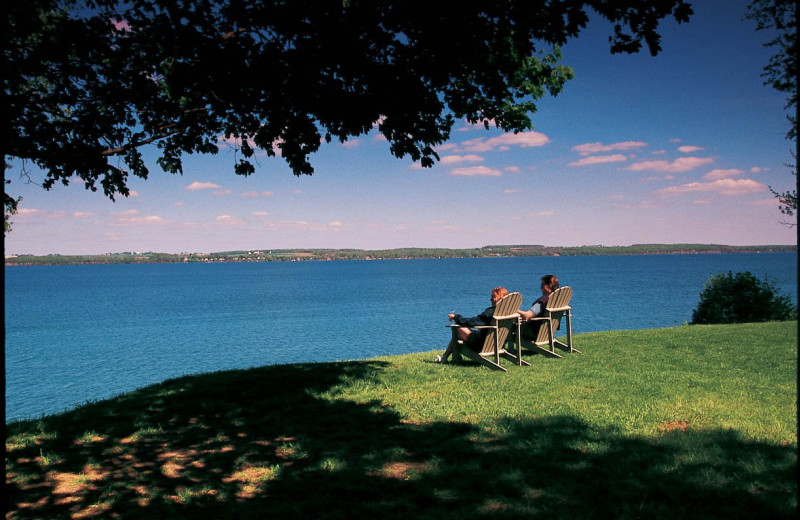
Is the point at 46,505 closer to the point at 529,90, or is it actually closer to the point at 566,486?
the point at 566,486

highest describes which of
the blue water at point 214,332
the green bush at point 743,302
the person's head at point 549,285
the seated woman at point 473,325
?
the person's head at point 549,285

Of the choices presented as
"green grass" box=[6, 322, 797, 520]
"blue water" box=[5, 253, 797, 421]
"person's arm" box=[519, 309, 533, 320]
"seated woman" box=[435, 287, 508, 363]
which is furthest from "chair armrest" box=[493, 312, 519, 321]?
"blue water" box=[5, 253, 797, 421]

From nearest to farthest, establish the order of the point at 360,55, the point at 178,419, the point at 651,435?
the point at 651,435, the point at 360,55, the point at 178,419

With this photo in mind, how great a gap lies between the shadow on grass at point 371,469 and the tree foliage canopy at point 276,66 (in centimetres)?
305

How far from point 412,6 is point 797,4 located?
4.43 m

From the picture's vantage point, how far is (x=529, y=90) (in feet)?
25.7

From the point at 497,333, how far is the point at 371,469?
4729 mm

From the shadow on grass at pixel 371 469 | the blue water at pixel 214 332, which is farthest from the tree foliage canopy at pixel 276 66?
the blue water at pixel 214 332

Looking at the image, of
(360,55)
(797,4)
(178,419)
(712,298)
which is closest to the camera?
(797,4)

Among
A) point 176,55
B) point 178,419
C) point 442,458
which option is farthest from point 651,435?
point 176,55

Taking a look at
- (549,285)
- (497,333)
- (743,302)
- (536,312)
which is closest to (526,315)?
(536,312)

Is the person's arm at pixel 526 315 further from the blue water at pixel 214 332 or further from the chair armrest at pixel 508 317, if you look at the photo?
the blue water at pixel 214 332

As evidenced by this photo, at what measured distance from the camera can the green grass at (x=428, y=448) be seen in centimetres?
406

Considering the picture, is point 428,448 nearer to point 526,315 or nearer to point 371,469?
point 371,469
